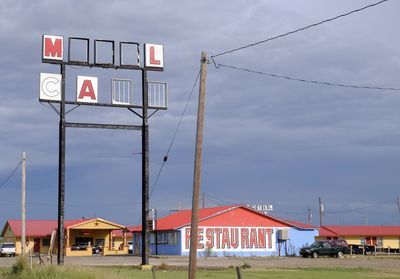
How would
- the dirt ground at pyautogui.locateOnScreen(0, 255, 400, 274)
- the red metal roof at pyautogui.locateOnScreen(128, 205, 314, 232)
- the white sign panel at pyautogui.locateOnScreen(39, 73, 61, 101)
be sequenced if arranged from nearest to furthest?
the white sign panel at pyautogui.locateOnScreen(39, 73, 61, 101)
the dirt ground at pyautogui.locateOnScreen(0, 255, 400, 274)
the red metal roof at pyautogui.locateOnScreen(128, 205, 314, 232)

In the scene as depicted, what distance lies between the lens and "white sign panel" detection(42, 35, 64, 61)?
36969 mm

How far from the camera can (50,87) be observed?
122 ft

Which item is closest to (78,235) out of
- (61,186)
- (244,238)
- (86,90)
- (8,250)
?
(8,250)

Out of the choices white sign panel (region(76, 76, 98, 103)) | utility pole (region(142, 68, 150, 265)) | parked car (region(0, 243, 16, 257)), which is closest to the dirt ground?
utility pole (region(142, 68, 150, 265))

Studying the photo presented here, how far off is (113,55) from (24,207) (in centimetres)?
1424

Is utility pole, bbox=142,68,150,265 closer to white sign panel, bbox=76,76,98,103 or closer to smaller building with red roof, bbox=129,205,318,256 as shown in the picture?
white sign panel, bbox=76,76,98,103

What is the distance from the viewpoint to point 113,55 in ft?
126

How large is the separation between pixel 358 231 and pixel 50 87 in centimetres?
6273

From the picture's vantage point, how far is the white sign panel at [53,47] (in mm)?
36969

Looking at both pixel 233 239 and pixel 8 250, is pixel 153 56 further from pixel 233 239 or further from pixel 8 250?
pixel 8 250

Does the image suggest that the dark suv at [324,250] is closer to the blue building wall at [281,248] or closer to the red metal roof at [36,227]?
the blue building wall at [281,248]

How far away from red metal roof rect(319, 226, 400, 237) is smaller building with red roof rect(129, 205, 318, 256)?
19.6 metres

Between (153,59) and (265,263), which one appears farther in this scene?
(265,263)

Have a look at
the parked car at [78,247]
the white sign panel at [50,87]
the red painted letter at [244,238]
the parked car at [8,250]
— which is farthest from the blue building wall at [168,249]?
the white sign panel at [50,87]
